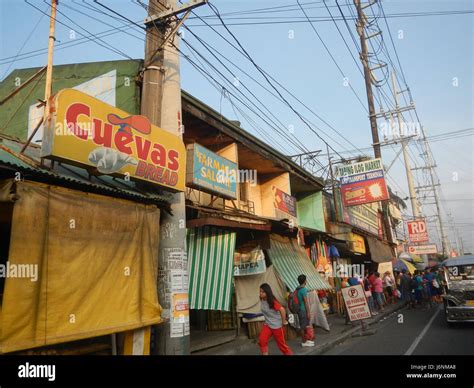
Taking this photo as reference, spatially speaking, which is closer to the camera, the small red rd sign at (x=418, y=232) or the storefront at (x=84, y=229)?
the storefront at (x=84, y=229)

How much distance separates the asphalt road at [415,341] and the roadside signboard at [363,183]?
5679 millimetres

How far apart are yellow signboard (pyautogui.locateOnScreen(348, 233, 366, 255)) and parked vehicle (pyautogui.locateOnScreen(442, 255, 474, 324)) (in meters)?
6.69

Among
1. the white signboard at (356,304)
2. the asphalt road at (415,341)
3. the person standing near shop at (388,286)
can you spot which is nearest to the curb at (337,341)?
the asphalt road at (415,341)

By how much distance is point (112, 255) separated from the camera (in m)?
6.02

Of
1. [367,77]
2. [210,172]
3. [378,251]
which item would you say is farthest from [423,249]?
[210,172]

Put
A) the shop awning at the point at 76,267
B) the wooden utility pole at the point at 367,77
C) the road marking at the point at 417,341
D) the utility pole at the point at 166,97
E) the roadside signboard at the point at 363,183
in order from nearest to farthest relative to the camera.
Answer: the shop awning at the point at 76,267, the utility pole at the point at 166,97, the road marking at the point at 417,341, the roadside signboard at the point at 363,183, the wooden utility pole at the point at 367,77

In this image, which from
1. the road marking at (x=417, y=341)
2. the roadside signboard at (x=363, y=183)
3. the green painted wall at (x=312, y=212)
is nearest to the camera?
the road marking at (x=417, y=341)

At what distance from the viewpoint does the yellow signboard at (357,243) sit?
1973cm

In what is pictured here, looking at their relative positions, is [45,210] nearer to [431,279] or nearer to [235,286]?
[235,286]

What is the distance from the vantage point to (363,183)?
55.1 feet

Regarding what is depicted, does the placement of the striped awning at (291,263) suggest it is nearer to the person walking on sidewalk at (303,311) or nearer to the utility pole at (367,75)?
the person walking on sidewalk at (303,311)

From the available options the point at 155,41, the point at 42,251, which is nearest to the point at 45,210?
the point at 42,251

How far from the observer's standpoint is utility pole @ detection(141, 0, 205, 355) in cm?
663
